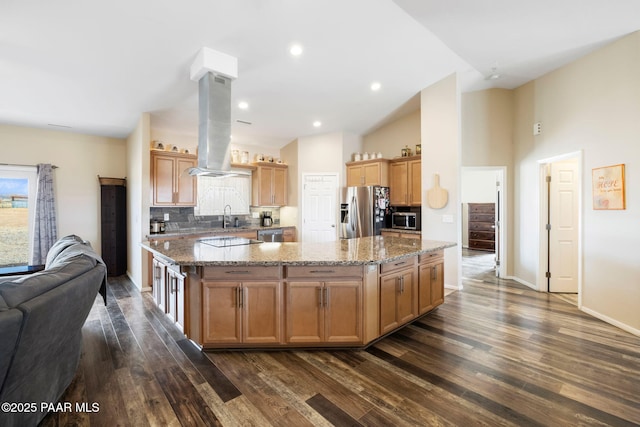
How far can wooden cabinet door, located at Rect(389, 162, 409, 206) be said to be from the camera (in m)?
5.63

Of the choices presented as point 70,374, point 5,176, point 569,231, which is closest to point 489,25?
point 569,231

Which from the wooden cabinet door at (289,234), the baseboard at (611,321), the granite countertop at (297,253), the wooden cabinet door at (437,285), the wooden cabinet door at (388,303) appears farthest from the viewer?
the wooden cabinet door at (289,234)

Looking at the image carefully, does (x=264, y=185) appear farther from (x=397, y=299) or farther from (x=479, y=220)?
(x=479, y=220)

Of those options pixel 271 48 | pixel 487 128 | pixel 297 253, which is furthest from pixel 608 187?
pixel 271 48

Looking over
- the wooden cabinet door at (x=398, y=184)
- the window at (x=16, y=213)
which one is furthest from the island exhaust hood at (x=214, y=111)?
the window at (x=16, y=213)

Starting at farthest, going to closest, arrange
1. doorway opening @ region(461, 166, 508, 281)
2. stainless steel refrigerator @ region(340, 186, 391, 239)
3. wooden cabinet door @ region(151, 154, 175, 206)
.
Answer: doorway opening @ region(461, 166, 508, 281)
stainless steel refrigerator @ region(340, 186, 391, 239)
wooden cabinet door @ region(151, 154, 175, 206)

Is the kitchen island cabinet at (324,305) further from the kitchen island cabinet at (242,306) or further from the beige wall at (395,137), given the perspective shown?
the beige wall at (395,137)

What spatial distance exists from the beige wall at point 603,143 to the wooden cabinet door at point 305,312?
132 inches

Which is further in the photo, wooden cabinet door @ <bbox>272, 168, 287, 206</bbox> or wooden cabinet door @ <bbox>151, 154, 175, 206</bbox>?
wooden cabinet door @ <bbox>272, 168, 287, 206</bbox>

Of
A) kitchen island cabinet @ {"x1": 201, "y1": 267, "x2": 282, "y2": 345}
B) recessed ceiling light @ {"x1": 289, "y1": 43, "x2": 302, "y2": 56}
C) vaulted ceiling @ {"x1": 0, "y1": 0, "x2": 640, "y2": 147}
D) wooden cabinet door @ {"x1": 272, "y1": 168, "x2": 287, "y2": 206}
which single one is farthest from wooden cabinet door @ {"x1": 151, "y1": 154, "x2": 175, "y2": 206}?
kitchen island cabinet @ {"x1": 201, "y1": 267, "x2": 282, "y2": 345}

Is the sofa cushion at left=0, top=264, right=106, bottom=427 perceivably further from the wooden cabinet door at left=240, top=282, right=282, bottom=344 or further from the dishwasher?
the dishwasher

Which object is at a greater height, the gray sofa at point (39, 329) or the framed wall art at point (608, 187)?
the framed wall art at point (608, 187)

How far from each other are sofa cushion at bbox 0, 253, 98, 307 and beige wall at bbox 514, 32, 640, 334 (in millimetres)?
5029

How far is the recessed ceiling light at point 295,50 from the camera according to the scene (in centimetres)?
338
